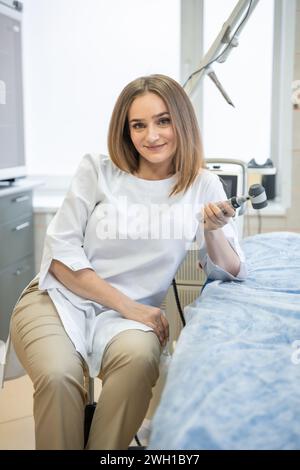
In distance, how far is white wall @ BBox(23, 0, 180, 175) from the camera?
3.18m

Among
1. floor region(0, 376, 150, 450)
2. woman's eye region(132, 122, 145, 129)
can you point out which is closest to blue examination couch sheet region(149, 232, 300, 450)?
woman's eye region(132, 122, 145, 129)

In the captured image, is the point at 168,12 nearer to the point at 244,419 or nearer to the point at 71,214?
the point at 71,214

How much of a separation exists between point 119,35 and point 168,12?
0.96 ft

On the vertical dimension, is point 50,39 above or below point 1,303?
above

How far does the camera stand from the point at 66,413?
1.14 m

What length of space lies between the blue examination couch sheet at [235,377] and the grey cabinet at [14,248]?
1.46m

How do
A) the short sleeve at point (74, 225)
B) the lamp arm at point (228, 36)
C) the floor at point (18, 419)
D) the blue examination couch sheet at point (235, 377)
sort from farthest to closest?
the floor at point (18, 419) < the lamp arm at point (228, 36) < the short sleeve at point (74, 225) < the blue examination couch sheet at point (235, 377)

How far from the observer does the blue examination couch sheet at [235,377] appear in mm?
774

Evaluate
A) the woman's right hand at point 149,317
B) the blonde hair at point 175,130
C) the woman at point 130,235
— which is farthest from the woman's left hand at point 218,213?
the woman's right hand at point 149,317

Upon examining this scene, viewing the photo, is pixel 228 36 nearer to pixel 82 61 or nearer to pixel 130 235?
pixel 130 235

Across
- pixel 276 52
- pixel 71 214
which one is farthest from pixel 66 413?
pixel 276 52

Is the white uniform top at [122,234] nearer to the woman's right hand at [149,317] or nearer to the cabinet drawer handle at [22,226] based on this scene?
the woman's right hand at [149,317]

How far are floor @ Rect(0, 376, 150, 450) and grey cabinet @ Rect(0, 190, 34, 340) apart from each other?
363 mm

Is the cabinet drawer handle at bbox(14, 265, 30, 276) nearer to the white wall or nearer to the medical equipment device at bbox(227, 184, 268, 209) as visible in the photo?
the white wall
